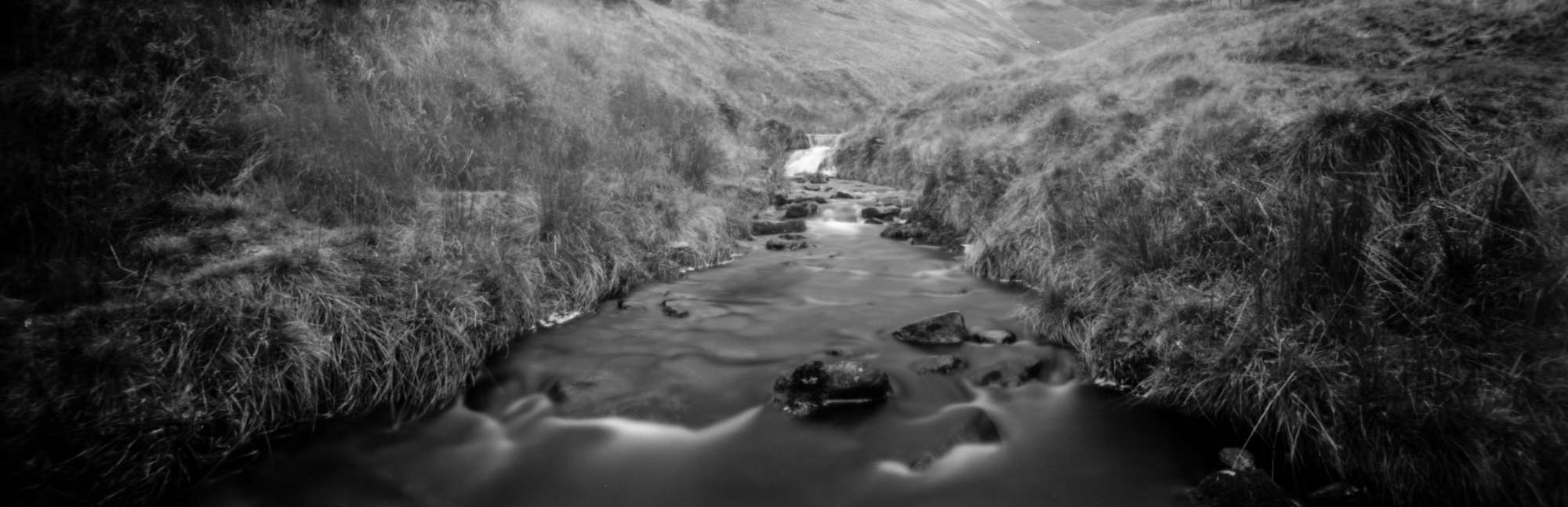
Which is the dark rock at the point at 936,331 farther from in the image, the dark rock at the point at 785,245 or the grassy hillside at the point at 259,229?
the dark rock at the point at 785,245

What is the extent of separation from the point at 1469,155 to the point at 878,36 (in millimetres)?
49390

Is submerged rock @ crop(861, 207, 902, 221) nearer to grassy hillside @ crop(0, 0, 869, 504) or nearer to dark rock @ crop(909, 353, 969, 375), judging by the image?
grassy hillside @ crop(0, 0, 869, 504)

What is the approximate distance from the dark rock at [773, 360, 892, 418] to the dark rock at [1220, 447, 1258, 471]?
1.91 metres

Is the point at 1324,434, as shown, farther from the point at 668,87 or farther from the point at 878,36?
the point at 878,36

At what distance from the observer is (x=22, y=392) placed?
2719mm

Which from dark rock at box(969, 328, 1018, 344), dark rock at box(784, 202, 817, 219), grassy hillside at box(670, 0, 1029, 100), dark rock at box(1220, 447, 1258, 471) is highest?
grassy hillside at box(670, 0, 1029, 100)

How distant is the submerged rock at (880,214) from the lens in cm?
1116

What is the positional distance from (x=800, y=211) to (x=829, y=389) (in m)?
7.60

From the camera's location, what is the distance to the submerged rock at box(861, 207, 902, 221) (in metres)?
11.2

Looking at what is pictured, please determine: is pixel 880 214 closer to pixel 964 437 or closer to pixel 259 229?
pixel 964 437

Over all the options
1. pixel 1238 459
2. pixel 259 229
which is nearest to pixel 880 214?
pixel 1238 459

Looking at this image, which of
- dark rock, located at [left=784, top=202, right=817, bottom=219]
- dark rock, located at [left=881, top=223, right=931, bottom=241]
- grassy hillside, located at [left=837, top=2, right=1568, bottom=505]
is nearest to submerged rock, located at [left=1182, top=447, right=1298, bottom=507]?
grassy hillside, located at [left=837, top=2, right=1568, bottom=505]

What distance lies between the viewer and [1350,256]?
337cm

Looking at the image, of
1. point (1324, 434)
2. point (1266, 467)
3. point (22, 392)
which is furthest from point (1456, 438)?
point (22, 392)
